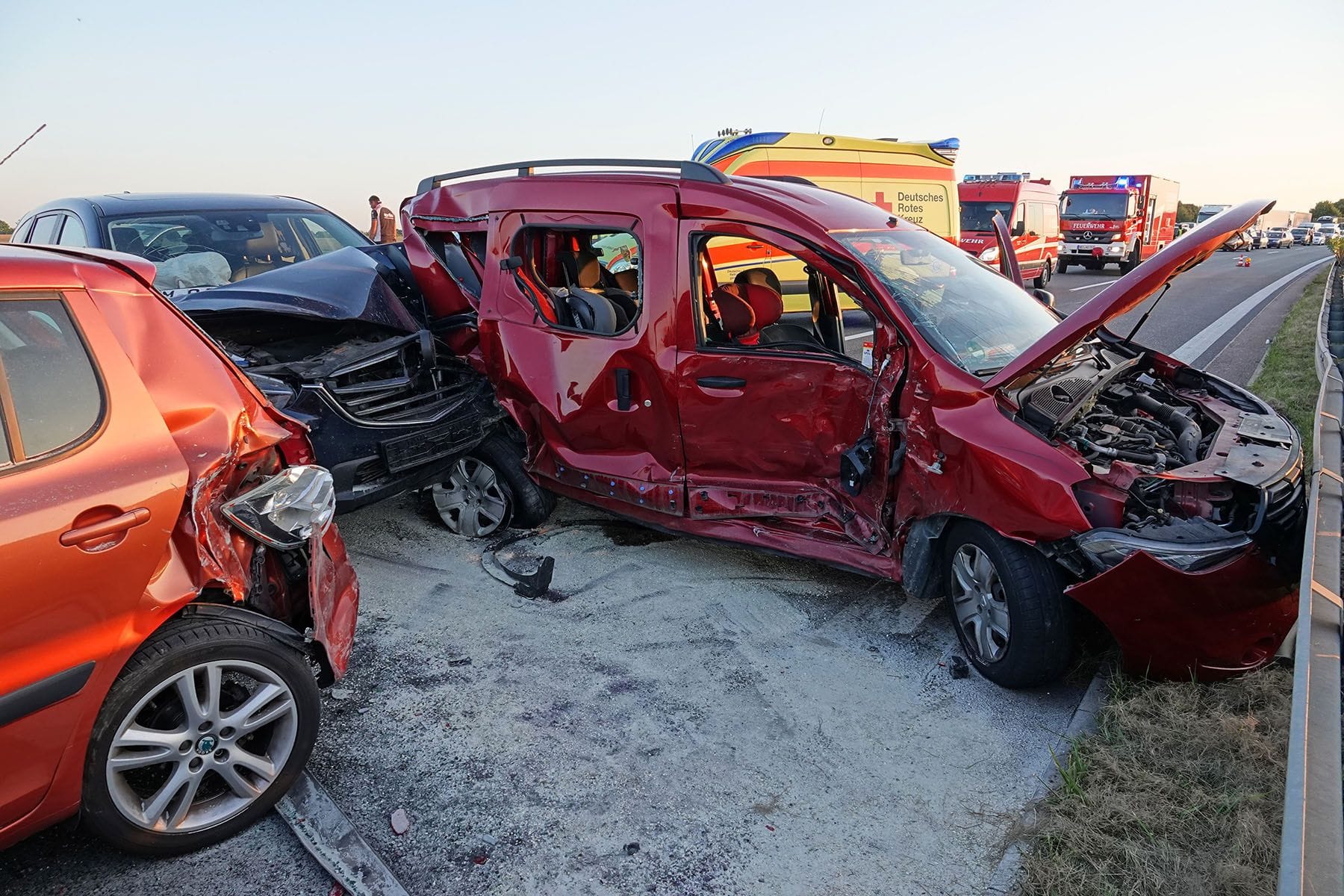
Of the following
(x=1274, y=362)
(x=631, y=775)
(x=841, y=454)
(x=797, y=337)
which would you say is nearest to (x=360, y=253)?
(x=797, y=337)

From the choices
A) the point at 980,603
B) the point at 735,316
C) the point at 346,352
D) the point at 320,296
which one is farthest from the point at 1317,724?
the point at 320,296

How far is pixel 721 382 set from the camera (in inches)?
155

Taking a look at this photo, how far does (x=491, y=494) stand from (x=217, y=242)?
8.62 ft

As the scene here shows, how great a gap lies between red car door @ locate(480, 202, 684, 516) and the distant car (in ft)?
206

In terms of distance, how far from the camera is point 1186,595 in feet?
9.18

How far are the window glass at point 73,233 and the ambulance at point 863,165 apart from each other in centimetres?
535

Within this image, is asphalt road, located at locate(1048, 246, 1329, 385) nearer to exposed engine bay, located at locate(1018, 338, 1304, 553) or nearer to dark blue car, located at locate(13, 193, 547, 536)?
exposed engine bay, located at locate(1018, 338, 1304, 553)

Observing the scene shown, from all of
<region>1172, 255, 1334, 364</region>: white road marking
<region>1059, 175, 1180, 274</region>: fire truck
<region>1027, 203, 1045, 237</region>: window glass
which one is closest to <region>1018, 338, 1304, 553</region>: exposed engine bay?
<region>1172, 255, 1334, 364</region>: white road marking

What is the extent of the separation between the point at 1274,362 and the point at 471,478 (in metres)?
8.44

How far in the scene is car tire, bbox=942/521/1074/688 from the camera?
3.11 metres

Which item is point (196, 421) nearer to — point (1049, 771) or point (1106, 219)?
point (1049, 771)

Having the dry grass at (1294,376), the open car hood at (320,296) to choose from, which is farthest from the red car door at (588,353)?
the dry grass at (1294,376)

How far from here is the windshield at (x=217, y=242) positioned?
17.3 ft

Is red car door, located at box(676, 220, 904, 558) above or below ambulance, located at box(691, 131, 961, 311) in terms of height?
below
